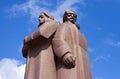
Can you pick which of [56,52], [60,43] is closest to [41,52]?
[56,52]

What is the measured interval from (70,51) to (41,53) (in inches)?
36.4

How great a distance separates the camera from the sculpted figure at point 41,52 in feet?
29.4

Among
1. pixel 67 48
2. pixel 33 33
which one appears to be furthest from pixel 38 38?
pixel 67 48

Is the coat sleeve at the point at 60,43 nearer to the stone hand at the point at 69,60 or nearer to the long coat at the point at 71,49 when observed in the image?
the long coat at the point at 71,49

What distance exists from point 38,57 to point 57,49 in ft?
2.13

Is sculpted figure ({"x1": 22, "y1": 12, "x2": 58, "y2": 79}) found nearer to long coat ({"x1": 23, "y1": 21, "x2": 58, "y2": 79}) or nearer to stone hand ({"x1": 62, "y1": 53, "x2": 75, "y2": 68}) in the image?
long coat ({"x1": 23, "y1": 21, "x2": 58, "y2": 79})

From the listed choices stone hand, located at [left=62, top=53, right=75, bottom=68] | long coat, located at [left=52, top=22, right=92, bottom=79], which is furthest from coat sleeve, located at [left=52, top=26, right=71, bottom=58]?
stone hand, located at [left=62, top=53, right=75, bottom=68]

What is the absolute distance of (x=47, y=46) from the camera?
9.48 m

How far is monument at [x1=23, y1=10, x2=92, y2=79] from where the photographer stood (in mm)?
8852

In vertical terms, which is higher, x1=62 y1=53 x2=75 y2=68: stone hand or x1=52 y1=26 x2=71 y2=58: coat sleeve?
x1=52 y1=26 x2=71 y2=58: coat sleeve

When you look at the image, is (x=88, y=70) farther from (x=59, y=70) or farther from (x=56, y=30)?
(x=56, y=30)

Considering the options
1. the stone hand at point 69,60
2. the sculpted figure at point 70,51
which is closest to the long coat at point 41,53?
the sculpted figure at point 70,51

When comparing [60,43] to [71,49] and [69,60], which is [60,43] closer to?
[71,49]

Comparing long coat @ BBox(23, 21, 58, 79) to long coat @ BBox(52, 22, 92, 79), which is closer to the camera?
long coat @ BBox(52, 22, 92, 79)
